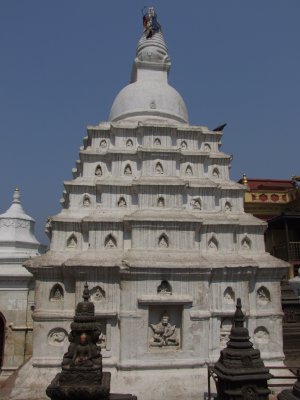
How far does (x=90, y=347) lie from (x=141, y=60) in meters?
18.6

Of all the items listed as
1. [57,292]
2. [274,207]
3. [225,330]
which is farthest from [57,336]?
[274,207]

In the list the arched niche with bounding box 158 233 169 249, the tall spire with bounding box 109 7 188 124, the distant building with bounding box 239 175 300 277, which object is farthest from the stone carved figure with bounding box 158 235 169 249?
the distant building with bounding box 239 175 300 277

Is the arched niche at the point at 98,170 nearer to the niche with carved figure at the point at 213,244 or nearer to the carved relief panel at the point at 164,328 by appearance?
the niche with carved figure at the point at 213,244

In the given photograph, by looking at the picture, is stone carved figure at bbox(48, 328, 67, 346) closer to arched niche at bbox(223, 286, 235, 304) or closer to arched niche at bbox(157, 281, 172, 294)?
arched niche at bbox(157, 281, 172, 294)

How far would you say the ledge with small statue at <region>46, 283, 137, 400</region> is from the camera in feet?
31.3

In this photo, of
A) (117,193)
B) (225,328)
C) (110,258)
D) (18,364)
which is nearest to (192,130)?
(117,193)

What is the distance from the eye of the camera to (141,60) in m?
23.7

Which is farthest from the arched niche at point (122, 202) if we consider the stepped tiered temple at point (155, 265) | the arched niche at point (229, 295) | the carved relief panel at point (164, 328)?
the arched niche at point (229, 295)

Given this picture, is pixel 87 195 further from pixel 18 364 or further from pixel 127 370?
pixel 18 364

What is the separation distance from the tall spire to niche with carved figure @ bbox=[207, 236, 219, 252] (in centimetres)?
736

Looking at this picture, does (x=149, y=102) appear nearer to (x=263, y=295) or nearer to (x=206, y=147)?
(x=206, y=147)

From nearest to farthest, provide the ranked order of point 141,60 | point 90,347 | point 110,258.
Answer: point 90,347
point 110,258
point 141,60

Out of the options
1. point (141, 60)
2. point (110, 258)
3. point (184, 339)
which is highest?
point (141, 60)

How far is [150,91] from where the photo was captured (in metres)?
21.9
